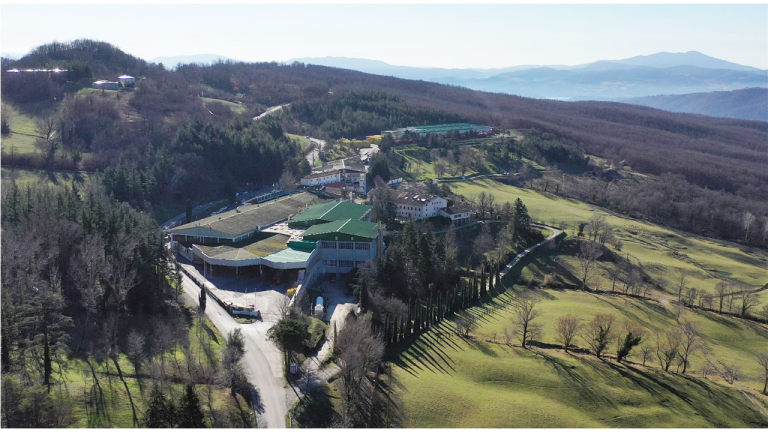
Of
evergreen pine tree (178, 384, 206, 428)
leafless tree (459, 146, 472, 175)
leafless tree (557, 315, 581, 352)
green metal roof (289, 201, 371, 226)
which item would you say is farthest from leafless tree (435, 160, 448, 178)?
evergreen pine tree (178, 384, 206, 428)

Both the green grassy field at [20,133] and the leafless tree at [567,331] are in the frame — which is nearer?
the leafless tree at [567,331]

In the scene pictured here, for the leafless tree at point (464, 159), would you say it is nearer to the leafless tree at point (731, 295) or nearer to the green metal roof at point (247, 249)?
the leafless tree at point (731, 295)

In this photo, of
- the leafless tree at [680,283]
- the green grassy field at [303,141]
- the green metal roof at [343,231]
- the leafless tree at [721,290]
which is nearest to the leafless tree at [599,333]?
the leafless tree at [680,283]

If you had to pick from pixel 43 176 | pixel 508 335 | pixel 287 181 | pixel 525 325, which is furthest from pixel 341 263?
pixel 43 176

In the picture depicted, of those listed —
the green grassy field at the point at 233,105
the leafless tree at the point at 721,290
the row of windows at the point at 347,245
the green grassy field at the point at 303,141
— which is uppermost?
the green grassy field at the point at 233,105

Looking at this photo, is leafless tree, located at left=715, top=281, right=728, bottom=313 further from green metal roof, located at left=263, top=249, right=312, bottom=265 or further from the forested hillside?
green metal roof, located at left=263, top=249, right=312, bottom=265
